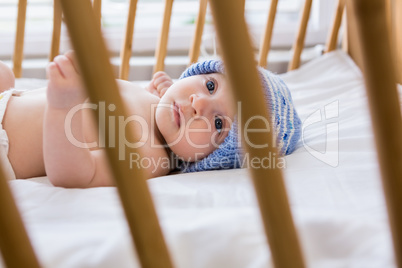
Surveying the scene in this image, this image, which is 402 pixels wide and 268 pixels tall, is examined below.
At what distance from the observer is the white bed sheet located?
570mm

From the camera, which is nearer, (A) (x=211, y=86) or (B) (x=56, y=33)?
(A) (x=211, y=86)

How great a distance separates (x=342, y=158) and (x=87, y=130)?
0.46 metres

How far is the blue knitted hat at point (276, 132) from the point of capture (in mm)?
958

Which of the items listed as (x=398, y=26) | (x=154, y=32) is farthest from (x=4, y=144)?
(x=154, y=32)

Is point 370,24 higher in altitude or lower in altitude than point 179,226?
higher

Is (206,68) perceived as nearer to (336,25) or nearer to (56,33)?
(56,33)

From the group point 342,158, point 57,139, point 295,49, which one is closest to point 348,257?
point 342,158

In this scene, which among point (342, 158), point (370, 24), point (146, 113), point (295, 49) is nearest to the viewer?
point (370, 24)

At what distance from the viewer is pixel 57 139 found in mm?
805

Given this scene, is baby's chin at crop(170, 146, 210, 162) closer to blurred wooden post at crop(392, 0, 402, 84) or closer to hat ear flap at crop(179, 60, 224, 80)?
hat ear flap at crop(179, 60, 224, 80)

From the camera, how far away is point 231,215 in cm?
62

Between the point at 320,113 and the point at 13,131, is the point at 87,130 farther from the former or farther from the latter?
the point at 320,113

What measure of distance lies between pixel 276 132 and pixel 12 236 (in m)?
0.60

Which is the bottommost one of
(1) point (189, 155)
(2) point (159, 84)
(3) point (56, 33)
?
(1) point (189, 155)
